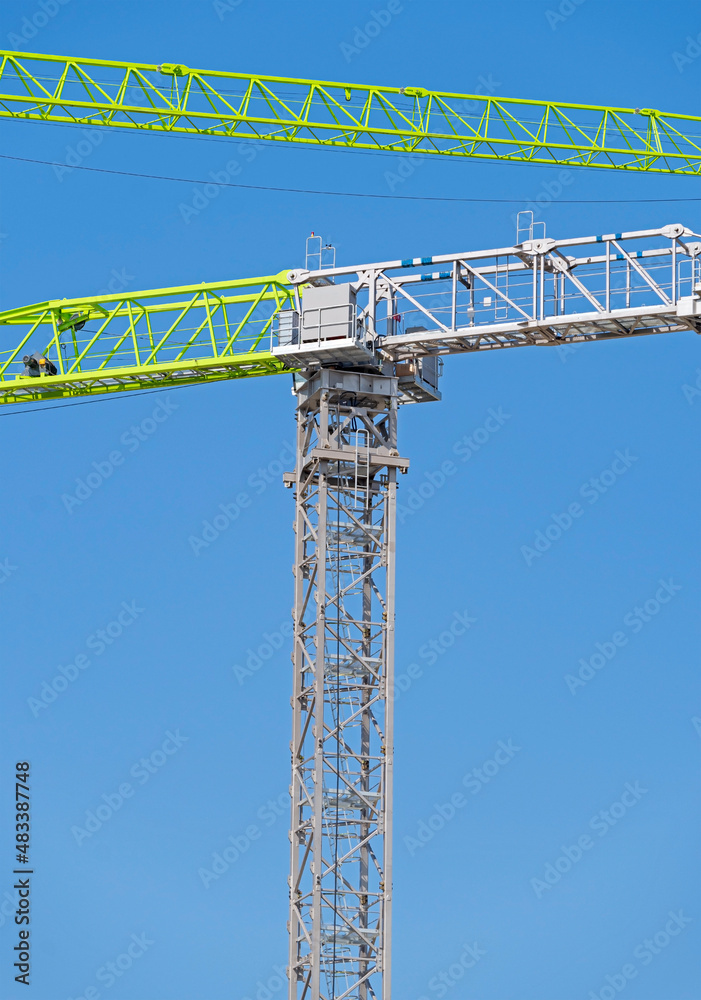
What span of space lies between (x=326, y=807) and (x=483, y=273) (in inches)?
848

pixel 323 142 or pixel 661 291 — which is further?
pixel 323 142

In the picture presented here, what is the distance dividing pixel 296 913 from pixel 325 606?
11531mm

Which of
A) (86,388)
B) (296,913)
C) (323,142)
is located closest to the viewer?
(296,913)

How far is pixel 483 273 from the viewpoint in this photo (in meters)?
87.0

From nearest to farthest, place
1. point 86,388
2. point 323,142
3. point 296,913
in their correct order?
point 296,913, point 86,388, point 323,142

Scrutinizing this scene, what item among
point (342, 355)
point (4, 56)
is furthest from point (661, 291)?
point (4, 56)

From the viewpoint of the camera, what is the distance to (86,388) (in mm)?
96000

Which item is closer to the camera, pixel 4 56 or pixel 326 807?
pixel 326 807

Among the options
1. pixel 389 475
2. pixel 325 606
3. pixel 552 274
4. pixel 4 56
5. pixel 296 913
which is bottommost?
pixel 296 913

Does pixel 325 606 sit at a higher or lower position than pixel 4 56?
lower

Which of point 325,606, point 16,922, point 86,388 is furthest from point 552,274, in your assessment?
point 16,922

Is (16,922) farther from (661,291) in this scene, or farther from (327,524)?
(661,291)

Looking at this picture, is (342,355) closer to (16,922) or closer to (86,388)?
(86,388)

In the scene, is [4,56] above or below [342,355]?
above
